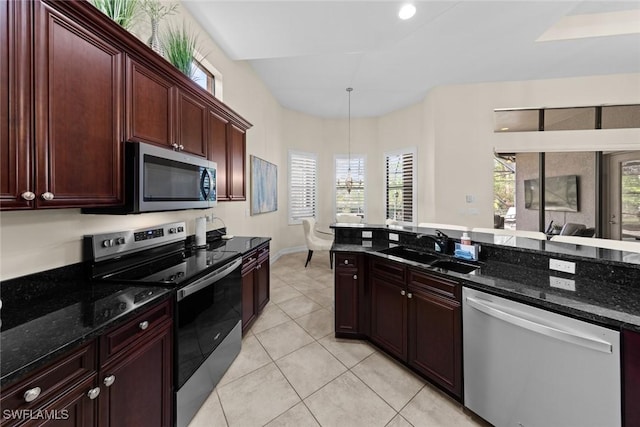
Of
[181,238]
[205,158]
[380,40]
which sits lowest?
[181,238]

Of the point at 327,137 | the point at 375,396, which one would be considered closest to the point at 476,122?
the point at 327,137

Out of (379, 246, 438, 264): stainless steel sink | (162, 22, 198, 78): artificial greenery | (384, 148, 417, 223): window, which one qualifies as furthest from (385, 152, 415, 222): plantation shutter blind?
(162, 22, 198, 78): artificial greenery

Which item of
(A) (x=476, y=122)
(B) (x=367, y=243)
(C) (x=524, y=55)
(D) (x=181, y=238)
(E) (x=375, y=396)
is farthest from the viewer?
(A) (x=476, y=122)

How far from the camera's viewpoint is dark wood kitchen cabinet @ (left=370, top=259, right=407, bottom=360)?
6.53 ft

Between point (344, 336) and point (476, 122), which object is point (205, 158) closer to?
point (344, 336)

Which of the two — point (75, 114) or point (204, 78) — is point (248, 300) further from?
point (204, 78)

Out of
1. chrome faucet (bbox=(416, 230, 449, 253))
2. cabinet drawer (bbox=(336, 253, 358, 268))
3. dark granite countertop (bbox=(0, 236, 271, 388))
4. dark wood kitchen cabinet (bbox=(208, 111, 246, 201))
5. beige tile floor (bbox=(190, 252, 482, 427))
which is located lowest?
beige tile floor (bbox=(190, 252, 482, 427))

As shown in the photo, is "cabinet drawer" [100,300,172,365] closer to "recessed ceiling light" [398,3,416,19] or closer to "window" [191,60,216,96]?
"window" [191,60,216,96]

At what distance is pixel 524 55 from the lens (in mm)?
3592

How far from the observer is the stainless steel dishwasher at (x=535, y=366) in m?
1.07

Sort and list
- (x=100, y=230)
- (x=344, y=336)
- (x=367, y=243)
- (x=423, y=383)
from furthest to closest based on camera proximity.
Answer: (x=367, y=243) < (x=344, y=336) < (x=423, y=383) < (x=100, y=230)

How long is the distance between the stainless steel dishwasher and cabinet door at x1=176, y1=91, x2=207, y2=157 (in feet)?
7.68

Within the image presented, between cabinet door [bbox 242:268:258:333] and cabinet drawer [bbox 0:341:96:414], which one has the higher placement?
cabinet drawer [bbox 0:341:96:414]

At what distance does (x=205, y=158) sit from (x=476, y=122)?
468cm
